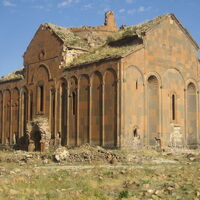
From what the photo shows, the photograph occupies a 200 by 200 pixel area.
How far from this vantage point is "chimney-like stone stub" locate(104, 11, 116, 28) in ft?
122

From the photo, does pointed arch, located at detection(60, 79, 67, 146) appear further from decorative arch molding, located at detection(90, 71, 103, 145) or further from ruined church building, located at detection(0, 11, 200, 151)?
decorative arch molding, located at detection(90, 71, 103, 145)

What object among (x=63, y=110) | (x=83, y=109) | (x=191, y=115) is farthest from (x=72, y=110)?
(x=191, y=115)

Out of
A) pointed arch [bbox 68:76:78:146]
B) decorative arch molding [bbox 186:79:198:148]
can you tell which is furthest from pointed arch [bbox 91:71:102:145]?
decorative arch molding [bbox 186:79:198:148]

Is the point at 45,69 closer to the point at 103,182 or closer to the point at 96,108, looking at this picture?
the point at 96,108

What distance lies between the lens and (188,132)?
28.9 metres

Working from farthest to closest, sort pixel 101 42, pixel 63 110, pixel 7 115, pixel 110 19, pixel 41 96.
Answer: pixel 110 19 → pixel 7 115 → pixel 101 42 → pixel 41 96 → pixel 63 110

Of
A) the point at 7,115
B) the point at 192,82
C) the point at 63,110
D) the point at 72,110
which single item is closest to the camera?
the point at 72,110

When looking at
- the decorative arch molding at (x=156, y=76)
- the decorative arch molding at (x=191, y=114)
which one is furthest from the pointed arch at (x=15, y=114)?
the decorative arch molding at (x=191, y=114)

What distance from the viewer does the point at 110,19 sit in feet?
123

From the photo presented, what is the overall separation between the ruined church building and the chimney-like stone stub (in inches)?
224

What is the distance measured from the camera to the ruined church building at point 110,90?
2497cm

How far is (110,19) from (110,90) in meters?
14.2

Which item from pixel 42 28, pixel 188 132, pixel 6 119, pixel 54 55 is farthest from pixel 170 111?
pixel 6 119

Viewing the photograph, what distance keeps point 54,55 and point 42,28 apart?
3052 mm
